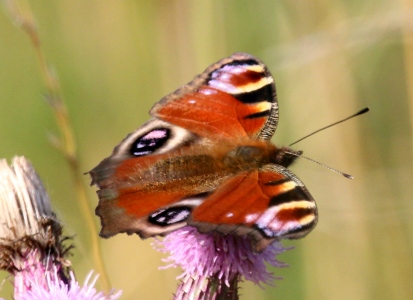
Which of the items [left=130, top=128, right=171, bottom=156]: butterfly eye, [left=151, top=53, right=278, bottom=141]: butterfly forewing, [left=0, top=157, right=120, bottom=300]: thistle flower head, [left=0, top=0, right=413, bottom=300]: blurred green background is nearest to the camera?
[left=0, top=157, right=120, bottom=300]: thistle flower head

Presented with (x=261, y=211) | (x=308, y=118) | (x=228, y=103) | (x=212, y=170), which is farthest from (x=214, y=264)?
(x=308, y=118)

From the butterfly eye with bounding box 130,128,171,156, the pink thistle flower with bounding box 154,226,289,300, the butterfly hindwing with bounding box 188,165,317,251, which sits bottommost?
the pink thistle flower with bounding box 154,226,289,300

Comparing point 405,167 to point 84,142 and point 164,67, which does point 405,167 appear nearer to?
point 164,67

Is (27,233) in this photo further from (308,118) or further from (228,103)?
(308,118)

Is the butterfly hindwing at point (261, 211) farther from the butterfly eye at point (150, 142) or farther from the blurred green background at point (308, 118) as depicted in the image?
the blurred green background at point (308, 118)

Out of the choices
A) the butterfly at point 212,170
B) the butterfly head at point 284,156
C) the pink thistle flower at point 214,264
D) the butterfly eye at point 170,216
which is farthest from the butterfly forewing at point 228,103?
the butterfly eye at point 170,216

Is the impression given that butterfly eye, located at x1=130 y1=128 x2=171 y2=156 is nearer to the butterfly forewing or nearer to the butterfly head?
the butterfly forewing

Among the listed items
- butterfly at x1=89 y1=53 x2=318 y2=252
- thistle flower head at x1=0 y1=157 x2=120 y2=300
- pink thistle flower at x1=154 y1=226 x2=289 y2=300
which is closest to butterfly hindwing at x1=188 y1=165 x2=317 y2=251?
butterfly at x1=89 y1=53 x2=318 y2=252

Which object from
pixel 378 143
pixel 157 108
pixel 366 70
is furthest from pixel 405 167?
pixel 157 108
